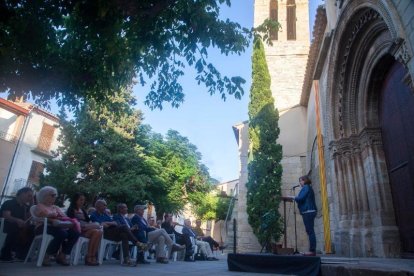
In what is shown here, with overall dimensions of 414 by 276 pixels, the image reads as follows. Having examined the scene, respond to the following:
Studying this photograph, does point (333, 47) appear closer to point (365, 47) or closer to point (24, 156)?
point (365, 47)

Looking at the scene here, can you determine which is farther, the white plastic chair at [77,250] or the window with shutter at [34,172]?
the window with shutter at [34,172]

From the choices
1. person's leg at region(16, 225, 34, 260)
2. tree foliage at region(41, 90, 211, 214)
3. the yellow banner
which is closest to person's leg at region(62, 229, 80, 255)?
person's leg at region(16, 225, 34, 260)

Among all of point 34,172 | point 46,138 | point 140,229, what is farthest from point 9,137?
point 140,229

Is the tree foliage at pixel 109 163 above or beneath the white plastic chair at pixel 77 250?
above

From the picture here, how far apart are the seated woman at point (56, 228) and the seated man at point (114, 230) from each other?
735mm

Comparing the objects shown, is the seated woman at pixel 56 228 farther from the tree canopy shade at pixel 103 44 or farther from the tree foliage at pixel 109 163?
the tree foliage at pixel 109 163

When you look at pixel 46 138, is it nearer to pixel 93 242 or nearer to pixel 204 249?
pixel 204 249

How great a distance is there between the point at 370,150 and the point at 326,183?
87.8 inches

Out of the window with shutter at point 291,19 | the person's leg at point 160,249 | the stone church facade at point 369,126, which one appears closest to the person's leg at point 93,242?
the person's leg at point 160,249

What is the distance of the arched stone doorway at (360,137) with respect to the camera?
5.72 meters

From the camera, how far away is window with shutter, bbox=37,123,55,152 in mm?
20500

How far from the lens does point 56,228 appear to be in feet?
15.2

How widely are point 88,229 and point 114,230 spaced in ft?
1.77

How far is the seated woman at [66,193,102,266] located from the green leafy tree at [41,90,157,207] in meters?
10.0
